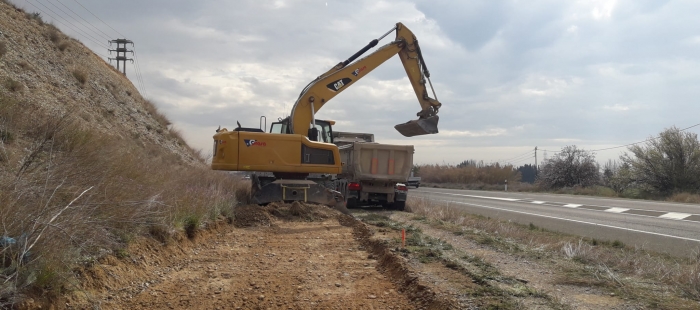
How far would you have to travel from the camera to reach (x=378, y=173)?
54.5 ft

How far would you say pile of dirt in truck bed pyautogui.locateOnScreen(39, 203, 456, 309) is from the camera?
4977 mm

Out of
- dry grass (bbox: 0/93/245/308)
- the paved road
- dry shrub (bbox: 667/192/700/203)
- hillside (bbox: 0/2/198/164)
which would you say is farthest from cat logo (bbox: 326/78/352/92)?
dry shrub (bbox: 667/192/700/203)

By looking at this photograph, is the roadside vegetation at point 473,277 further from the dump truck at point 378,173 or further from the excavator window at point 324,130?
the dump truck at point 378,173

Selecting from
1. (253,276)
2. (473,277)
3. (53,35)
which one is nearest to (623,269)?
(473,277)

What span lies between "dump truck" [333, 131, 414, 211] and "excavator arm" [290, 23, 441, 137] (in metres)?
1.38

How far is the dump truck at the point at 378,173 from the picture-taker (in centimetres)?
1652

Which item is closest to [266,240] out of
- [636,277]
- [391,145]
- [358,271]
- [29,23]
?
[358,271]

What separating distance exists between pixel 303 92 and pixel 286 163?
303 centimetres

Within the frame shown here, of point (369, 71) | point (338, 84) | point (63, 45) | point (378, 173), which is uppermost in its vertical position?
point (63, 45)

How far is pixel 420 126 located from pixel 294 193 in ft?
14.5

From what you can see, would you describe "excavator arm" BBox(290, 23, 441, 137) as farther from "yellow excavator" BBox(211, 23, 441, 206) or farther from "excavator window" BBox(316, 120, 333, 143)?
"excavator window" BBox(316, 120, 333, 143)

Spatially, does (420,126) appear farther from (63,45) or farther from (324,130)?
(63,45)

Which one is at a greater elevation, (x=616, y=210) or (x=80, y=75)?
(x=80, y=75)

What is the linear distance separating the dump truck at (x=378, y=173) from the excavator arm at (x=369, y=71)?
1.38 metres
